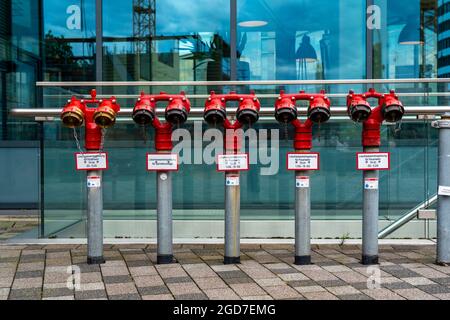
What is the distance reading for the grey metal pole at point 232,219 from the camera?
5812 mm

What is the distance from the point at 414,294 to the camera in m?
4.68

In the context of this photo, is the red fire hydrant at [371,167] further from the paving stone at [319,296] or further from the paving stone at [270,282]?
the paving stone at [319,296]

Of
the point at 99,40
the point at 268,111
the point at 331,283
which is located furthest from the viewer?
Answer: the point at 99,40

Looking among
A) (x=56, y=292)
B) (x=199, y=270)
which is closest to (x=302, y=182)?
(x=199, y=270)

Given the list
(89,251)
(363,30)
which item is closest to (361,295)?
(89,251)

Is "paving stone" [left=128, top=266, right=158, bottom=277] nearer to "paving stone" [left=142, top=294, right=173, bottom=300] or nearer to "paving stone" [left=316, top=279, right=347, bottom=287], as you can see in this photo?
"paving stone" [left=142, top=294, right=173, bottom=300]

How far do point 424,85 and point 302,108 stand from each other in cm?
204

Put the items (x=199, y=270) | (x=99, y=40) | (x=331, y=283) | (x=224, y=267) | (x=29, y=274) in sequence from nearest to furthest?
(x=331, y=283) → (x=29, y=274) → (x=199, y=270) → (x=224, y=267) → (x=99, y=40)

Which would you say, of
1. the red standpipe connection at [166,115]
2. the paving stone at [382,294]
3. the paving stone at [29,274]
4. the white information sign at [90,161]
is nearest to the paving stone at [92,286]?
the paving stone at [29,274]

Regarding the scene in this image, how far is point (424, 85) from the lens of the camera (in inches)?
287

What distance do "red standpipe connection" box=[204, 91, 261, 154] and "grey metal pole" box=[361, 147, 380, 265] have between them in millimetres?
1304

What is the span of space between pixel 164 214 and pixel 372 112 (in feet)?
7.97

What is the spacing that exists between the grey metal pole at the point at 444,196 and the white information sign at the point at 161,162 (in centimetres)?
283

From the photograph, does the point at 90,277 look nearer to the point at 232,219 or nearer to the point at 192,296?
the point at 192,296
